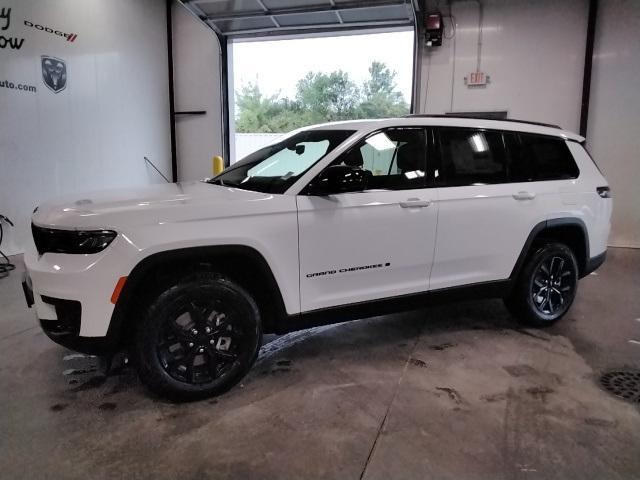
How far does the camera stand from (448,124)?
3.39 metres

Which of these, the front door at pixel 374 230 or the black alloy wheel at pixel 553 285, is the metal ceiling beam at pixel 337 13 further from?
the black alloy wheel at pixel 553 285

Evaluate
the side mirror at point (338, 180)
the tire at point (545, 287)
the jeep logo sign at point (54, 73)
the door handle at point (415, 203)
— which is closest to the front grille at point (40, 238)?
the side mirror at point (338, 180)

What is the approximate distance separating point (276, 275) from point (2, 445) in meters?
1.55

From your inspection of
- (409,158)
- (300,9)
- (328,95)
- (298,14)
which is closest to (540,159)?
(409,158)

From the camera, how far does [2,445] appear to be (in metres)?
2.26

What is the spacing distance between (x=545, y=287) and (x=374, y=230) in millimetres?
1795

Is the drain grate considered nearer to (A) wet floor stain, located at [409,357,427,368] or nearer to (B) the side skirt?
(B) the side skirt

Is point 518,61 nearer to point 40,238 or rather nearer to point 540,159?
point 540,159

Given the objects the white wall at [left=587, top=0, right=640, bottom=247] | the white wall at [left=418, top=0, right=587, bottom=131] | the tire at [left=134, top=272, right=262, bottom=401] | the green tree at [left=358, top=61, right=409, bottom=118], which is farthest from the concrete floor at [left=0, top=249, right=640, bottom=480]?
the green tree at [left=358, top=61, right=409, bottom=118]

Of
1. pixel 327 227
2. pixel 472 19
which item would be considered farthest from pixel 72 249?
pixel 472 19

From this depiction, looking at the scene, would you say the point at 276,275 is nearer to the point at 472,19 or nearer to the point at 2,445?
the point at 2,445

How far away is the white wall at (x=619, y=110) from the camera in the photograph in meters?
7.39

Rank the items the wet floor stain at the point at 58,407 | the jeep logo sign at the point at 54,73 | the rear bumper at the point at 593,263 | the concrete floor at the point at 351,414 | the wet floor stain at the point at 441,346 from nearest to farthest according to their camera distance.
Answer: the concrete floor at the point at 351,414
the wet floor stain at the point at 58,407
the wet floor stain at the point at 441,346
the rear bumper at the point at 593,263
the jeep logo sign at the point at 54,73

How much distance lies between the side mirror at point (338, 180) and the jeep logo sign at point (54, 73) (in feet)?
18.5
